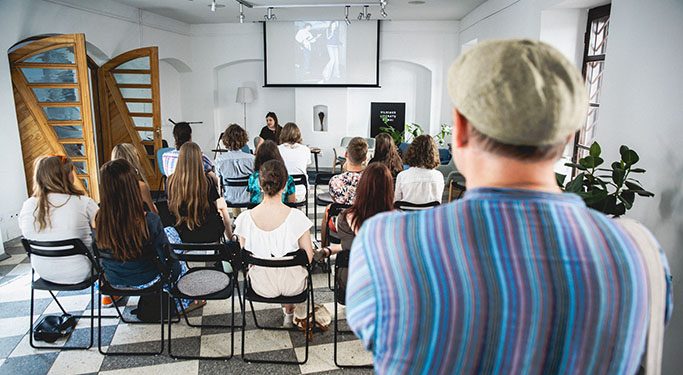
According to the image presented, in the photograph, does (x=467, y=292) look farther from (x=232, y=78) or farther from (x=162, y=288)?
(x=232, y=78)

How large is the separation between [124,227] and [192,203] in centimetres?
80

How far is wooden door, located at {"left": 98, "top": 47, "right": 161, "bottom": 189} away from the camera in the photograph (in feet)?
22.5

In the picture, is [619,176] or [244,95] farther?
[244,95]

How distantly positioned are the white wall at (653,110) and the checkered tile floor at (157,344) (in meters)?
1.89

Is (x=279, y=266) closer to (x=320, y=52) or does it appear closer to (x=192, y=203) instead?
(x=192, y=203)

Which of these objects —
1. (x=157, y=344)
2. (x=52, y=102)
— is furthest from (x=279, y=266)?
(x=52, y=102)

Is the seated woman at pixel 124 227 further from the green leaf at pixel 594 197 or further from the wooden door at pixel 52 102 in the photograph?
the wooden door at pixel 52 102

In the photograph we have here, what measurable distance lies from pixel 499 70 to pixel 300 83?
9.28 m

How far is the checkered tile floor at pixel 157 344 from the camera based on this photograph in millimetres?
2732

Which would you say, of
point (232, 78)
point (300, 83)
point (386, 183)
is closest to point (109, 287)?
point (386, 183)

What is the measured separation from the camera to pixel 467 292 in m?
0.63

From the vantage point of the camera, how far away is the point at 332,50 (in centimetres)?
931

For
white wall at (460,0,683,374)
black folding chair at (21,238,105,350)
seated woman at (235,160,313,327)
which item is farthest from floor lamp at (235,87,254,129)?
white wall at (460,0,683,374)

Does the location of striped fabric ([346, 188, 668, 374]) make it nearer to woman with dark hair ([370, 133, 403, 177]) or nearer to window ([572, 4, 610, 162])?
woman with dark hair ([370, 133, 403, 177])
